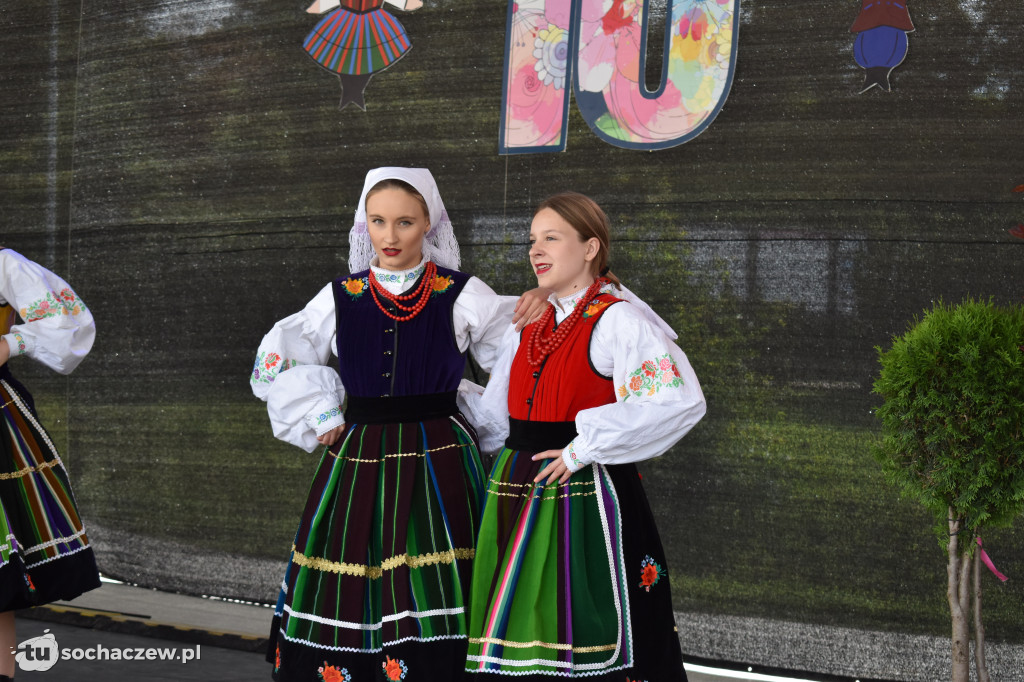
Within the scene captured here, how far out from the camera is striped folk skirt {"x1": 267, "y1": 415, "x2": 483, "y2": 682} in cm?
253

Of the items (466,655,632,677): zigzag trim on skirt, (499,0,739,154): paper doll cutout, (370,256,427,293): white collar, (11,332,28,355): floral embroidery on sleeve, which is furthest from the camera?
(499,0,739,154): paper doll cutout

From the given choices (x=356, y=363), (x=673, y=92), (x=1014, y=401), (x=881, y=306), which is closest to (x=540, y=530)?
(x=356, y=363)

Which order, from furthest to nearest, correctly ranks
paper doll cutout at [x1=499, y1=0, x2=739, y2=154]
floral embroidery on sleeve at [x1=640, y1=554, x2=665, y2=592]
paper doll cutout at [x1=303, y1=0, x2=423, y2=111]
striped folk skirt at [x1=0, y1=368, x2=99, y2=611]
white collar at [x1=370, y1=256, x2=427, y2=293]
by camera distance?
paper doll cutout at [x1=303, y1=0, x2=423, y2=111] → paper doll cutout at [x1=499, y1=0, x2=739, y2=154] → striped folk skirt at [x1=0, y1=368, x2=99, y2=611] → white collar at [x1=370, y1=256, x2=427, y2=293] → floral embroidery on sleeve at [x1=640, y1=554, x2=665, y2=592]

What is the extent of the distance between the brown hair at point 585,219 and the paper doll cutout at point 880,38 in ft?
4.60

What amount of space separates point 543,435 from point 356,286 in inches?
26.2

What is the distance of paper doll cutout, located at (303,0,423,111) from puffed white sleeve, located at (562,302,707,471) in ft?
7.29

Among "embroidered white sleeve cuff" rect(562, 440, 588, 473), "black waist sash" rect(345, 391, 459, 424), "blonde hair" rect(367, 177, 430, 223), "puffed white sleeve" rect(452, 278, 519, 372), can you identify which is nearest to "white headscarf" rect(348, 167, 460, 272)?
"blonde hair" rect(367, 177, 430, 223)

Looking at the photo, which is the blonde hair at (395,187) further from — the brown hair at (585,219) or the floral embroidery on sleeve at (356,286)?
the brown hair at (585,219)

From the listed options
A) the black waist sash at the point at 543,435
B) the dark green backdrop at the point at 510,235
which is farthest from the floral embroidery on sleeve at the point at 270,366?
the dark green backdrop at the point at 510,235

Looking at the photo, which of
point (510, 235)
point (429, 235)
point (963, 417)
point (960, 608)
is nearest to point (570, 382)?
point (429, 235)

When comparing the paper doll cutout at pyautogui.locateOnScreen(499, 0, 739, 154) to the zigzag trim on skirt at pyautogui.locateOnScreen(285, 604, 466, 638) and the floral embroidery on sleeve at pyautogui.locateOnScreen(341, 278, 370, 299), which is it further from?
the zigzag trim on skirt at pyautogui.locateOnScreen(285, 604, 466, 638)

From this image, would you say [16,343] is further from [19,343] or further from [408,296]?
[408,296]

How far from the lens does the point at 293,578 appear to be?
2.68 metres

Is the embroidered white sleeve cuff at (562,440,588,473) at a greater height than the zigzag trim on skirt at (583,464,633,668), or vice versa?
the embroidered white sleeve cuff at (562,440,588,473)
